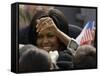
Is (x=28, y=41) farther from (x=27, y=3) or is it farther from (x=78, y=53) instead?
(x=78, y=53)

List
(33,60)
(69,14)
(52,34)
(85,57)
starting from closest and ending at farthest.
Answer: (33,60) → (52,34) → (69,14) → (85,57)

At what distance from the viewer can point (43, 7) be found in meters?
3.14

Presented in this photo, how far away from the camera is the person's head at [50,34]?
3.10 m

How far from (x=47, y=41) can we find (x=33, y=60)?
0.26 metres

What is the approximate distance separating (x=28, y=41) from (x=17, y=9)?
13.6 inches

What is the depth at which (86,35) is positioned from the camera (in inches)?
134

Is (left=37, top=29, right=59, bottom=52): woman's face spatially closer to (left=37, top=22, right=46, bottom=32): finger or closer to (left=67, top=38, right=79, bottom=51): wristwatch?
(left=37, top=22, right=46, bottom=32): finger

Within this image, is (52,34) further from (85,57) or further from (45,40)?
(85,57)

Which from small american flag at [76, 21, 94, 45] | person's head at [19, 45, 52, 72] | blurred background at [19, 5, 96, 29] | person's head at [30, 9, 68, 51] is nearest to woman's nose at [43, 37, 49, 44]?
person's head at [30, 9, 68, 51]

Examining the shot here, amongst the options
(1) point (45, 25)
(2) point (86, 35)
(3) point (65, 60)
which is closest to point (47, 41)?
(1) point (45, 25)

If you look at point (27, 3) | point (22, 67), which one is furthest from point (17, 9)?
point (22, 67)

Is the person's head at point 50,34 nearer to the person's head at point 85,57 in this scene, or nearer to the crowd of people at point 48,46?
the crowd of people at point 48,46

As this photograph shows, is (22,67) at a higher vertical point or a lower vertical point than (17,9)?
lower

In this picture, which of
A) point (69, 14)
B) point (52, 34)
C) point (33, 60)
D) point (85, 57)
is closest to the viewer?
point (33, 60)
